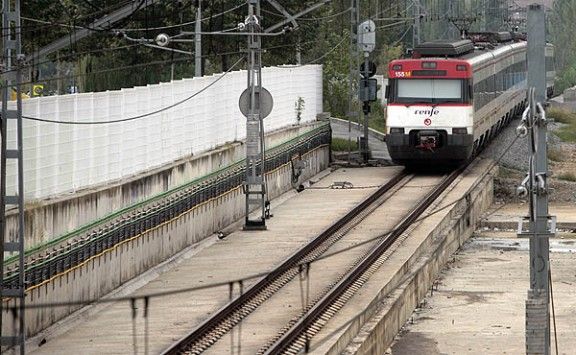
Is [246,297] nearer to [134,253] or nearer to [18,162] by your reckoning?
[134,253]

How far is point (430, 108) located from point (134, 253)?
16.5 m

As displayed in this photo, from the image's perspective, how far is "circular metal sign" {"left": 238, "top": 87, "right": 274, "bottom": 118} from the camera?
34.2 m

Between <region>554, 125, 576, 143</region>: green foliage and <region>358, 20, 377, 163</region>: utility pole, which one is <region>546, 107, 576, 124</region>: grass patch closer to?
<region>554, 125, 576, 143</region>: green foliage

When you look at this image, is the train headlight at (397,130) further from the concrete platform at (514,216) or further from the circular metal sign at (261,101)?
the circular metal sign at (261,101)

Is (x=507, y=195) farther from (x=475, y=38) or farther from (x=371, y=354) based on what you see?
(x=371, y=354)

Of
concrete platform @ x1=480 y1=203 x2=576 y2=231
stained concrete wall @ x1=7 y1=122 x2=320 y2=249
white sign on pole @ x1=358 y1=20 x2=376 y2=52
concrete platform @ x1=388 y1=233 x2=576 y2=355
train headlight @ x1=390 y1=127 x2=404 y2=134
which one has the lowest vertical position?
concrete platform @ x1=388 y1=233 x2=576 y2=355

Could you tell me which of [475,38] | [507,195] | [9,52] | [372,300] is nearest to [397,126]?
[507,195]

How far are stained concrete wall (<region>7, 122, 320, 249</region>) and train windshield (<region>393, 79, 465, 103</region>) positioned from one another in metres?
5.76

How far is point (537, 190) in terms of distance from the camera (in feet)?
69.7

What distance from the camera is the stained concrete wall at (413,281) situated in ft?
76.8

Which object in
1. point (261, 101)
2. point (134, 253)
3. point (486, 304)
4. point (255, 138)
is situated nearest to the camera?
point (134, 253)

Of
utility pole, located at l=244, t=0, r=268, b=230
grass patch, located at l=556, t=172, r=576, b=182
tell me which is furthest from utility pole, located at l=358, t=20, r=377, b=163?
utility pole, located at l=244, t=0, r=268, b=230

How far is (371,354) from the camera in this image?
23.5 m

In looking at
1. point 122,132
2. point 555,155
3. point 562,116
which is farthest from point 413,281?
point 562,116
